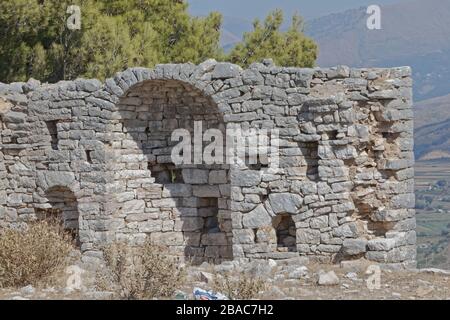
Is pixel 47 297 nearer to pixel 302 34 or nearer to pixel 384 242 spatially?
pixel 384 242

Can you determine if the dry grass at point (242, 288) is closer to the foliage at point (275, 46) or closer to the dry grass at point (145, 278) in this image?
the dry grass at point (145, 278)

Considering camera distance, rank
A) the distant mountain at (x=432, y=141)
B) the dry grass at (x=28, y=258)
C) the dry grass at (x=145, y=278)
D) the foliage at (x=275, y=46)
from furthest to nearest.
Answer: the distant mountain at (x=432, y=141)
the foliage at (x=275, y=46)
the dry grass at (x=28, y=258)
the dry grass at (x=145, y=278)

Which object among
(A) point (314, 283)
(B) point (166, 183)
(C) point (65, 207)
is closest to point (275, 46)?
(B) point (166, 183)

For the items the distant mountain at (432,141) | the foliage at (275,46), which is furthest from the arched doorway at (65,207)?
the distant mountain at (432,141)

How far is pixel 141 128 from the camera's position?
42.1 feet

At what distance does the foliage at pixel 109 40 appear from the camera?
16.5m

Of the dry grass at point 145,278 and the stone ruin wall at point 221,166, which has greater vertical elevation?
the stone ruin wall at point 221,166

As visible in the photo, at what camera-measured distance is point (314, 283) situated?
10.2 meters

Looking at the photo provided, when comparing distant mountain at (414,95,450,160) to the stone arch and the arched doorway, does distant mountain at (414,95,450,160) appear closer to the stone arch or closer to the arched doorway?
the stone arch

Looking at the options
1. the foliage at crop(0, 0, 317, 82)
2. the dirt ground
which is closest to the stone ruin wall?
the dirt ground

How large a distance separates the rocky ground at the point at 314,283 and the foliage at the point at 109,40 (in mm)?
6775

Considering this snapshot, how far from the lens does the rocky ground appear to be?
360 inches

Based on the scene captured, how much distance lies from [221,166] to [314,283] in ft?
9.45

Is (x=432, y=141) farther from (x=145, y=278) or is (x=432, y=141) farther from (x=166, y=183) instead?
(x=145, y=278)
